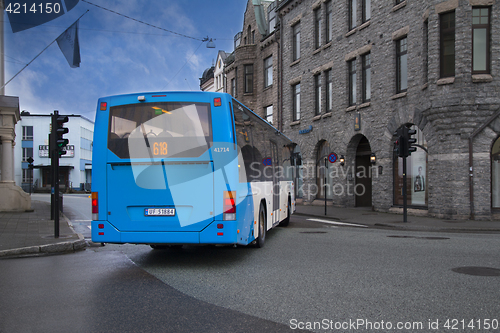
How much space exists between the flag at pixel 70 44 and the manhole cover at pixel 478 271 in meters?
14.9

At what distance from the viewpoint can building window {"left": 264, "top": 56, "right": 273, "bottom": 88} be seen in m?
32.1

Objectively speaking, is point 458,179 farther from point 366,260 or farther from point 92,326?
point 92,326

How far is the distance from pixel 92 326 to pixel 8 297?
184 centimetres

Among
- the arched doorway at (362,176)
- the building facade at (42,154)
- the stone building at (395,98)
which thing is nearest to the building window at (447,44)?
the stone building at (395,98)

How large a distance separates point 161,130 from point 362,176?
1818cm

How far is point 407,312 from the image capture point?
4.66 meters

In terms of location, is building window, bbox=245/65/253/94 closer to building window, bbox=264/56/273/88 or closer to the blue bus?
building window, bbox=264/56/273/88

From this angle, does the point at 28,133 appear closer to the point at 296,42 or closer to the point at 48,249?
the point at 296,42

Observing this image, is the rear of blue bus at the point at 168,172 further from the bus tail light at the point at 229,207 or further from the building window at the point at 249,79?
the building window at the point at 249,79

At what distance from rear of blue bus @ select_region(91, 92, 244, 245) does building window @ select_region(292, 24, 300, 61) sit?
22399 mm

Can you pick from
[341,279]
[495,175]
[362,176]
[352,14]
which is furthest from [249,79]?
[341,279]

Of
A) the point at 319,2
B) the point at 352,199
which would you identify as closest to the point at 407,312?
the point at 352,199

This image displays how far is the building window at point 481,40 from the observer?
16.5m

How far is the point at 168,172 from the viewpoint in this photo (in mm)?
7324
